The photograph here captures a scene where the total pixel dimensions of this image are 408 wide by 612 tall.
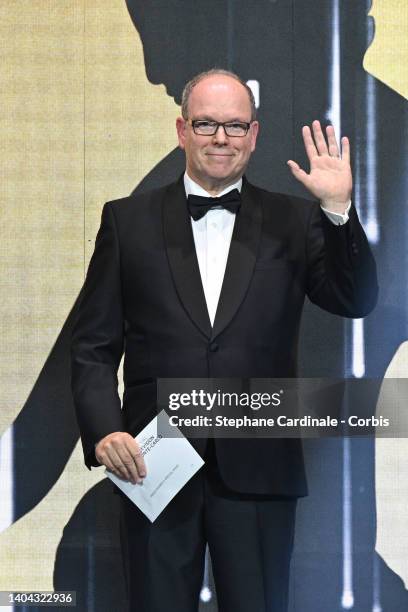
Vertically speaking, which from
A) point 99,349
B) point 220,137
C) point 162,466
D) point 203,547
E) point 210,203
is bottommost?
point 203,547

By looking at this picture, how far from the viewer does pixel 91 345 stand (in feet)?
7.33

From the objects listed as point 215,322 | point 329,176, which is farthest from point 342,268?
point 215,322

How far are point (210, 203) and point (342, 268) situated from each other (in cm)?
35

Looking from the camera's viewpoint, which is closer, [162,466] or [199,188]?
[162,466]

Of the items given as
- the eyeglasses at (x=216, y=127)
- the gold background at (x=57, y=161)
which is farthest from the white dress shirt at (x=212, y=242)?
the gold background at (x=57, y=161)

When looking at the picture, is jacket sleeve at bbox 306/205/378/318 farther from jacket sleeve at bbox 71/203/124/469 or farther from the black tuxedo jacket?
jacket sleeve at bbox 71/203/124/469

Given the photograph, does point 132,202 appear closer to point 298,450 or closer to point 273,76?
point 298,450

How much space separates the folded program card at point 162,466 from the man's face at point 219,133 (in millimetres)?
576

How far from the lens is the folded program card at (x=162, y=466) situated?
2139mm

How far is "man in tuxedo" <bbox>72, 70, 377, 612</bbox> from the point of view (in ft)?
7.14

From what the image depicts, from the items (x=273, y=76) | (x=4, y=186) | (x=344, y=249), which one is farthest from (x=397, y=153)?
(x=4, y=186)

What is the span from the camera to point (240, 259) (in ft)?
7.41

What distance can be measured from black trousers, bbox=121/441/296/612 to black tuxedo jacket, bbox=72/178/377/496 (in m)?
0.05

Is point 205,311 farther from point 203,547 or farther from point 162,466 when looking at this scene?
point 203,547
